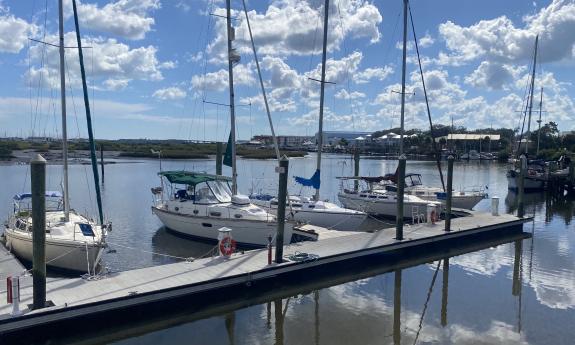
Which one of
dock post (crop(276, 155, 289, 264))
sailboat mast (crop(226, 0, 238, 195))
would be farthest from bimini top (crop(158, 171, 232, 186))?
dock post (crop(276, 155, 289, 264))

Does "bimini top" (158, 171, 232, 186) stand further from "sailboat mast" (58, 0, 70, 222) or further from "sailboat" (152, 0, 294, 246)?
"sailboat mast" (58, 0, 70, 222)

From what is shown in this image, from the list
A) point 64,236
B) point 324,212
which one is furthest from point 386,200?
point 64,236

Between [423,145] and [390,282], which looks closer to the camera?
[390,282]

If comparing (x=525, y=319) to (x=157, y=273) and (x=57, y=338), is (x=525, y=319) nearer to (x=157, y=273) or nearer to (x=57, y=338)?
(x=157, y=273)

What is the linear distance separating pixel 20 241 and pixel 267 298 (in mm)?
9543

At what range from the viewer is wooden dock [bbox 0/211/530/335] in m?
11.4

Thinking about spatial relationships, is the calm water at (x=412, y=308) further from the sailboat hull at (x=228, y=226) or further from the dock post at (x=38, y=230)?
the dock post at (x=38, y=230)

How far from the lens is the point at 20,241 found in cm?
1764

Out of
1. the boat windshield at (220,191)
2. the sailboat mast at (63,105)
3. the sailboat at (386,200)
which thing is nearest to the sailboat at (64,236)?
the sailboat mast at (63,105)

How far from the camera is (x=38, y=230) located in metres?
11.1

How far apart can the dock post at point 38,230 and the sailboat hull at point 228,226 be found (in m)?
10.4

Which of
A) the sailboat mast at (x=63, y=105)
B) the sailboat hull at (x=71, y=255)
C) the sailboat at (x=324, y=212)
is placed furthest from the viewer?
the sailboat at (x=324, y=212)

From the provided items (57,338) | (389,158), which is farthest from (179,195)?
(389,158)

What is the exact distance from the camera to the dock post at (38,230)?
36.2 feet
